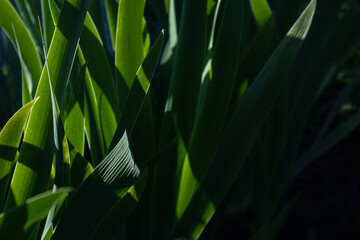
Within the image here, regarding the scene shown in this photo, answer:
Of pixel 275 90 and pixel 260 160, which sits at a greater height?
pixel 275 90

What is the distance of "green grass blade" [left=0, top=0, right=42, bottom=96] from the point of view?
0.78 m

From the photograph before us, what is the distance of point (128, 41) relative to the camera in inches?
30.7

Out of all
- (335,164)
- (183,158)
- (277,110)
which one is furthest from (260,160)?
(335,164)

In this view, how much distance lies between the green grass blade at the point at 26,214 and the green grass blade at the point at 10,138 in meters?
0.09

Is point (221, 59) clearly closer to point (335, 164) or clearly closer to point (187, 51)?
point (187, 51)

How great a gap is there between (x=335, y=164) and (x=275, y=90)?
102cm

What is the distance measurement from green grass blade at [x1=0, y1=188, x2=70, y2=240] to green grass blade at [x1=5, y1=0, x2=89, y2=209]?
0.28ft

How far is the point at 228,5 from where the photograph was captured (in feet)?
2.62

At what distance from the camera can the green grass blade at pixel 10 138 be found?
0.58m

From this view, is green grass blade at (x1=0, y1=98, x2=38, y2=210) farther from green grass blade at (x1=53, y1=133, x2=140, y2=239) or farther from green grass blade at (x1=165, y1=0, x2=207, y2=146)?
green grass blade at (x1=165, y1=0, x2=207, y2=146)

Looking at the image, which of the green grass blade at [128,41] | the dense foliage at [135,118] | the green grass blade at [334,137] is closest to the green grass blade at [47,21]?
the dense foliage at [135,118]

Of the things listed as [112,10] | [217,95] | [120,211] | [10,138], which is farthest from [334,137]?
[10,138]

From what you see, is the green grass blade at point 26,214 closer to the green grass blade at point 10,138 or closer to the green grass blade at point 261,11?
the green grass blade at point 10,138

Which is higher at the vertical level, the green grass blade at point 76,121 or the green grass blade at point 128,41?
the green grass blade at point 128,41
